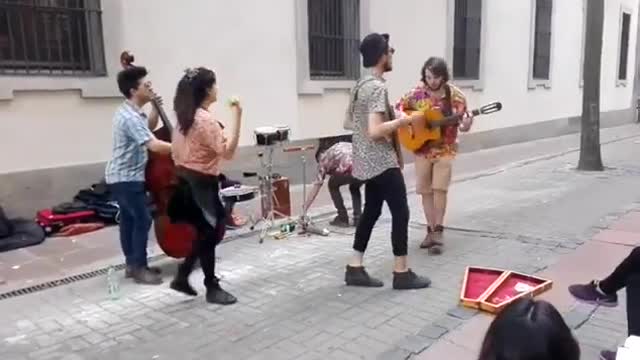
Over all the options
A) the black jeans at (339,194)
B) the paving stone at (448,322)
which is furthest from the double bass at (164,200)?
the black jeans at (339,194)

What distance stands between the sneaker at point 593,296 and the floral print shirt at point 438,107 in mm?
1826

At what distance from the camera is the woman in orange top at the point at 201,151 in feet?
12.9

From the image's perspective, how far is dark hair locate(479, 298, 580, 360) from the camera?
1321 mm

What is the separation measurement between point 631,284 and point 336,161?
336 centimetres

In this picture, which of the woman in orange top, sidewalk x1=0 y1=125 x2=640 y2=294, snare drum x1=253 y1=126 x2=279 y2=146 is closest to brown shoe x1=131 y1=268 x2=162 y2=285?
sidewalk x1=0 y1=125 x2=640 y2=294

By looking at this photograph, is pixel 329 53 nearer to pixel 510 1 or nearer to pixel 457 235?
pixel 457 235

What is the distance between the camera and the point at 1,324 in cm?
397

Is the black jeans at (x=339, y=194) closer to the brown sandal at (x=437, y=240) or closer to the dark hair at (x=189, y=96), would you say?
the brown sandal at (x=437, y=240)

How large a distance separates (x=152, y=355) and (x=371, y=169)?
1840mm

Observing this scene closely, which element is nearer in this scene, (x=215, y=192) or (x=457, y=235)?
(x=215, y=192)

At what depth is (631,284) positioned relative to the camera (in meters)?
3.14

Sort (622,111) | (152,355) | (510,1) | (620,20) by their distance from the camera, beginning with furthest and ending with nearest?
(622,111), (620,20), (510,1), (152,355)

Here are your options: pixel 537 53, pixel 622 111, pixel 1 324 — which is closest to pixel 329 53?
pixel 1 324

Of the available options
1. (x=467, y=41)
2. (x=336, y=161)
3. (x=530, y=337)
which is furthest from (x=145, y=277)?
(x=467, y=41)
